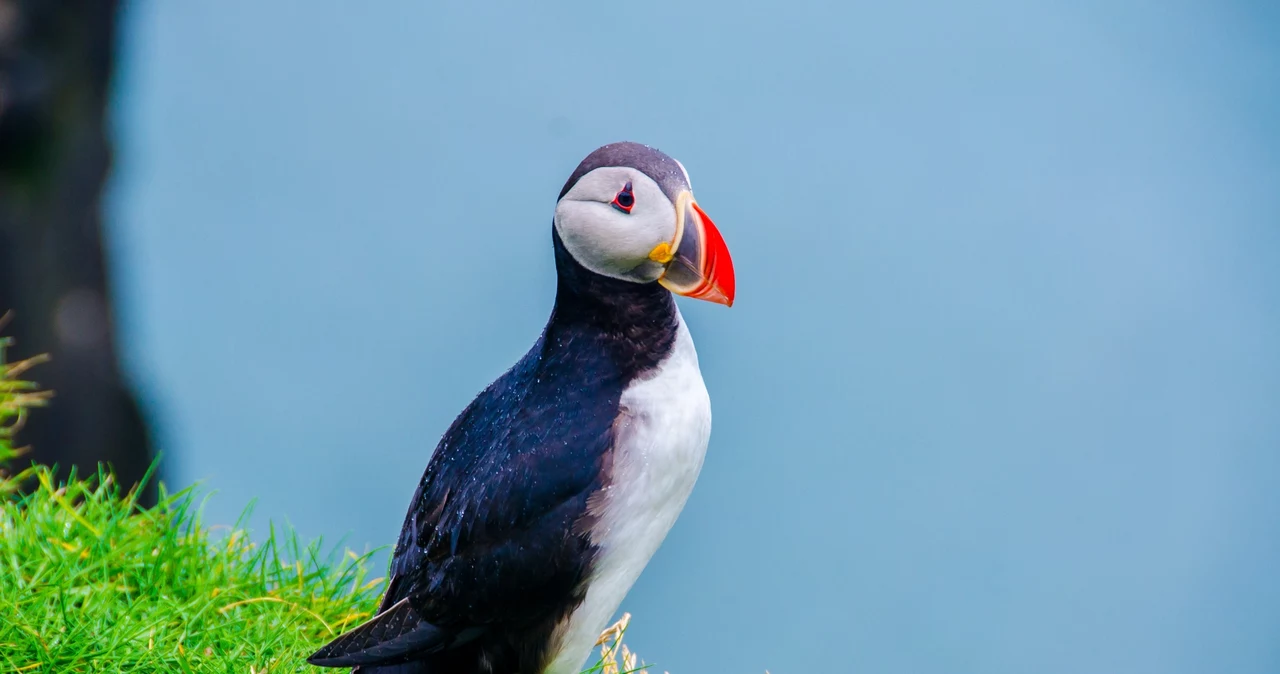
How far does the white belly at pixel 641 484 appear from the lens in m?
1.51

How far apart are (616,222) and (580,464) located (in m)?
0.31

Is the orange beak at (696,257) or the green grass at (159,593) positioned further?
the green grass at (159,593)

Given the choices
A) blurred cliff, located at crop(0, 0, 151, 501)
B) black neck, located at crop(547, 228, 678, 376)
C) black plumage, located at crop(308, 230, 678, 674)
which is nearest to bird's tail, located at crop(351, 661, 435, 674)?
black plumage, located at crop(308, 230, 678, 674)

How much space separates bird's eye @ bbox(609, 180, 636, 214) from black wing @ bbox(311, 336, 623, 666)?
0.69ft

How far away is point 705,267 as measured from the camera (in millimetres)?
1459

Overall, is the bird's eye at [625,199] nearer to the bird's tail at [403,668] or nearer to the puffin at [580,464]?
the puffin at [580,464]

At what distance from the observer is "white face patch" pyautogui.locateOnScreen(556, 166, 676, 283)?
4.77 ft

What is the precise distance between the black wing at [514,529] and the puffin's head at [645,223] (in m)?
0.15

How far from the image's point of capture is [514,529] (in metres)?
1.51

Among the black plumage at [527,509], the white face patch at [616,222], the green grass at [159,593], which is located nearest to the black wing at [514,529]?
the black plumage at [527,509]

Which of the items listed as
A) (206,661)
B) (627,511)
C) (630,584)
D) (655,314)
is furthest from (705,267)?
(206,661)

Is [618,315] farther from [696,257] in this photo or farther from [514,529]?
[514,529]

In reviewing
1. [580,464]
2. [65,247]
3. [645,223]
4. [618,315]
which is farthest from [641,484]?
[65,247]

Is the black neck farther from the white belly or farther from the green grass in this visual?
the green grass
